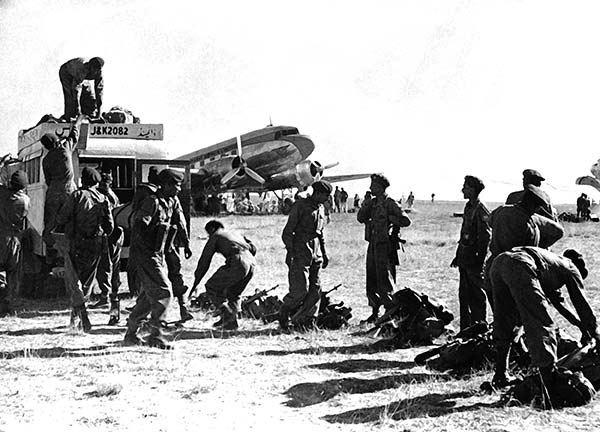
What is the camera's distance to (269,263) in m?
18.2

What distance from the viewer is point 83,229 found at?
867 cm

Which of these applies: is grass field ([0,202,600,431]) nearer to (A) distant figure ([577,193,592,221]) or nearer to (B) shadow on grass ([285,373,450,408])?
(B) shadow on grass ([285,373,450,408])

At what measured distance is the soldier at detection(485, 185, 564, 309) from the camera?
588cm

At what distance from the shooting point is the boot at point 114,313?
941 cm

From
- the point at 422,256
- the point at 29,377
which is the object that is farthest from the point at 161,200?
the point at 422,256

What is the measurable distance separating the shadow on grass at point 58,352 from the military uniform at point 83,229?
1.03m

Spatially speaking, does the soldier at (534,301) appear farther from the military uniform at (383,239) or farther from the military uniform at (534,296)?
the military uniform at (383,239)

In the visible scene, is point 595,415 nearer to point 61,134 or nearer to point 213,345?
point 213,345

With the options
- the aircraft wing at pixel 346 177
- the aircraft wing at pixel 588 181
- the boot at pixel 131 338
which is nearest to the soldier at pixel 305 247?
the boot at pixel 131 338

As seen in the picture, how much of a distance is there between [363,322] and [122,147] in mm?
5045

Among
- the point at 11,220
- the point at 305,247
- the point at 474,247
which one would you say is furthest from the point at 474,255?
the point at 11,220

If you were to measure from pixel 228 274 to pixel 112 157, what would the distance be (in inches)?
136

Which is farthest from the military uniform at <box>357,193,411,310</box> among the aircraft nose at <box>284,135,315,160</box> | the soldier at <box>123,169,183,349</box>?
the aircraft nose at <box>284,135,315,160</box>

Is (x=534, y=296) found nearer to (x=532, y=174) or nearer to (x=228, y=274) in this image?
(x=532, y=174)
